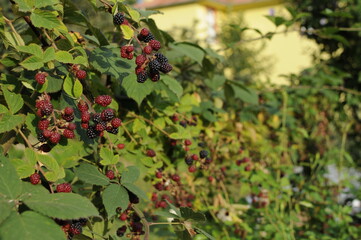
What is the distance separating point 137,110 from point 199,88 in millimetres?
704

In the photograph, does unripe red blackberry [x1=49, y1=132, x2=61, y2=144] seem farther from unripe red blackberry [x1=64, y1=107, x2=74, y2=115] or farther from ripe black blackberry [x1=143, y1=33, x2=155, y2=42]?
ripe black blackberry [x1=143, y1=33, x2=155, y2=42]

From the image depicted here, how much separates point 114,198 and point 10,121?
1.18ft

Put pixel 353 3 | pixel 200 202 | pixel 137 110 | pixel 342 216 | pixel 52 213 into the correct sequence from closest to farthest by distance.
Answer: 1. pixel 52 213
2. pixel 137 110
3. pixel 200 202
4. pixel 342 216
5. pixel 353 3

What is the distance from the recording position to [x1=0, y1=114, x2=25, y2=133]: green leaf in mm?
1174

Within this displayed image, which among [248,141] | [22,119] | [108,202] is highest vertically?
[22,119]

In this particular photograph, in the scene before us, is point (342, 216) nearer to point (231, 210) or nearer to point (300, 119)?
point (231, 210)

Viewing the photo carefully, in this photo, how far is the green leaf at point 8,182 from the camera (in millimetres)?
910

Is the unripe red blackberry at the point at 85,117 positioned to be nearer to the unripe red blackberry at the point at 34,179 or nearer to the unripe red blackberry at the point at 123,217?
the unripe red blackberry at the point at 34,179

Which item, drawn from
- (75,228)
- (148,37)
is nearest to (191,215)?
(75,228)

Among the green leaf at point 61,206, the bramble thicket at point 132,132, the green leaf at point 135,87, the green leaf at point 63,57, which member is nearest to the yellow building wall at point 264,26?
the bramble thicket at point 132,132

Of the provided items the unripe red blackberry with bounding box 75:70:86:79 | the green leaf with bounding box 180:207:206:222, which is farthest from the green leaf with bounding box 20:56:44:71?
the green leaf with bounding box 180:207:206:222

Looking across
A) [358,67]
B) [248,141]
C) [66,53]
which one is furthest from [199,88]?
[358,67]

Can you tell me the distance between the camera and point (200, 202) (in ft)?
8.03

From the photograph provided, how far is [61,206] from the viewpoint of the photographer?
34.7 inches
